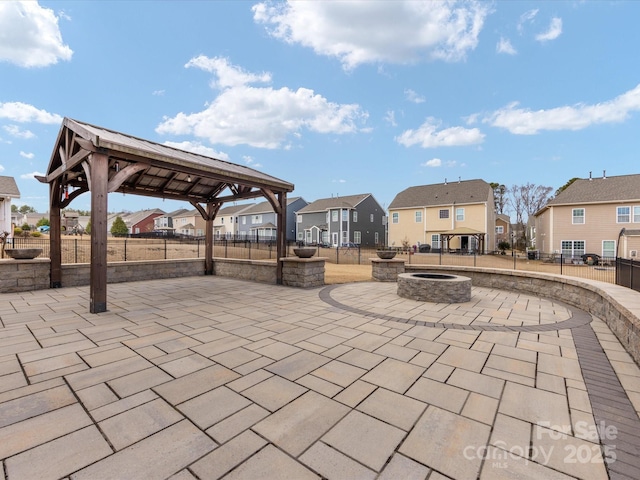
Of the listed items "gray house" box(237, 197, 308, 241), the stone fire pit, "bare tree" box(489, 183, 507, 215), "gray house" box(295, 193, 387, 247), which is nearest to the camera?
the stone fire pit

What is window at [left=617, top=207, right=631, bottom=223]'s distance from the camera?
57.5 feet

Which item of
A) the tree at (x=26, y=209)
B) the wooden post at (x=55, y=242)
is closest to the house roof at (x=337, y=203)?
the wooden post at (x=55, y=242)

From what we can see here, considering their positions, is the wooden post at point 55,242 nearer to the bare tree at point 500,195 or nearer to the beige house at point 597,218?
the beige house at point 597,218

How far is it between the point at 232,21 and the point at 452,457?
14283mm

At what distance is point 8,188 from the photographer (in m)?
17.5

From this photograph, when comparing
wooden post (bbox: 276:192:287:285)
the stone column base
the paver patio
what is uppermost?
wooden post (bbox: 276:192:287:285)

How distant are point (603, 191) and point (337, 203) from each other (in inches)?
839

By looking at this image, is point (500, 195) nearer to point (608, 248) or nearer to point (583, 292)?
point (608, 248)

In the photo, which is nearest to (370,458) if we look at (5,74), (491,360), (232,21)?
(491,360)

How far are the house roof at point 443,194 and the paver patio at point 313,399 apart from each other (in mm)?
22739

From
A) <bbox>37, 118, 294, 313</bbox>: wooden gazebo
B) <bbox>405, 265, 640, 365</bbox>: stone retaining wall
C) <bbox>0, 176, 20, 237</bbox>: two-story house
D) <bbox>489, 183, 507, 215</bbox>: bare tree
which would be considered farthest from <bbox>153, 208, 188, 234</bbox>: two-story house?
<bbox>489, 183, 507, 215</bbox>: bare tree

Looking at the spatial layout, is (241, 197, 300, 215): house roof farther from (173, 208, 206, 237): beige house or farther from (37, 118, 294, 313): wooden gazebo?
(37, 118, 294, 313): wooden gazebo

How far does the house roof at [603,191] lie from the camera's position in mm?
17656

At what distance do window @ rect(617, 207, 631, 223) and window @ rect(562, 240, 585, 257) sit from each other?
2.30 meters
